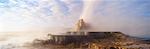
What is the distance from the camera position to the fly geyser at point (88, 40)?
704 cm

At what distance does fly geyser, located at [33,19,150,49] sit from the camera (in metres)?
7.04

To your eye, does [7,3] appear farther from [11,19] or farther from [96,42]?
[96,42]

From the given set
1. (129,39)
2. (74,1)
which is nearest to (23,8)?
(74,1)

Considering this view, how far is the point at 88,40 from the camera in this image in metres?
7.12

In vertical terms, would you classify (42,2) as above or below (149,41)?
above

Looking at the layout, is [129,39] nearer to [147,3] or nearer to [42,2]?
[147,3]

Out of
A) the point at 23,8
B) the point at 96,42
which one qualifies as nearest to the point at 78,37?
the point at 96,42

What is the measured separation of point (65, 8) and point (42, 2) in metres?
0.30

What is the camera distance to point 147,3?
7039 millimetres

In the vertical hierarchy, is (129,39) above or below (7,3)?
below

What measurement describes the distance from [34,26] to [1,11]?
456 mm

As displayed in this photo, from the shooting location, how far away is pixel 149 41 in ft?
23.1

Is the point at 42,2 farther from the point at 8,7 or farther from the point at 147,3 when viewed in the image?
the point at 147,3

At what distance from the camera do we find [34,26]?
280 inches
